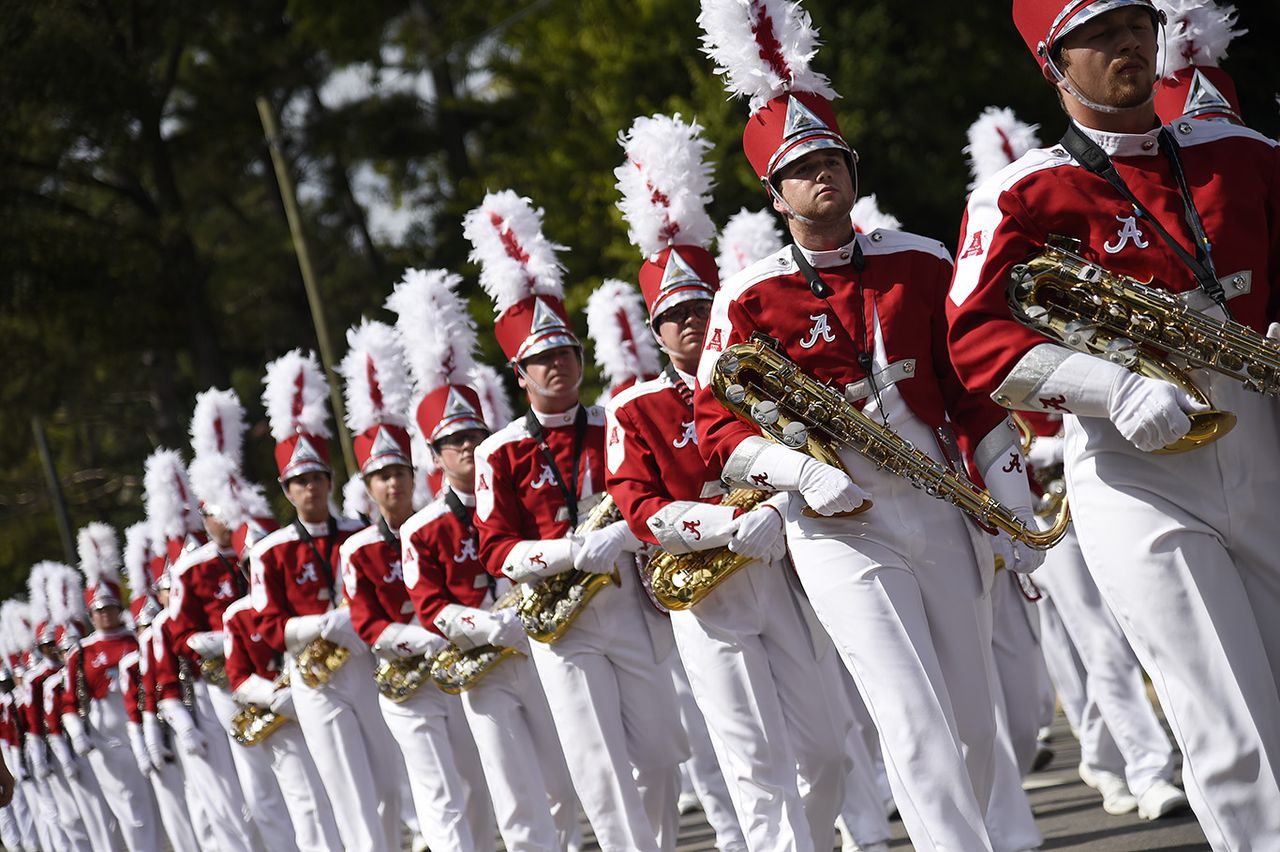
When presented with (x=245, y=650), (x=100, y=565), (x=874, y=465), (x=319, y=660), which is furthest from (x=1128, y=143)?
(x=100, y=565)

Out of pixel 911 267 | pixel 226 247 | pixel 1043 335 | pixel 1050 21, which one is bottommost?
pixel 1043 335

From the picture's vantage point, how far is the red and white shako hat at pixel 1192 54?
7.91 meters

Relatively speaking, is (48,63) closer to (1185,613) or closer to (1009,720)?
(1009,720)

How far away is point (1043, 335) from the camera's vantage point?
472 centimetres

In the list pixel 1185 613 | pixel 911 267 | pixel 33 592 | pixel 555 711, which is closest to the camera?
pixel 1185 613

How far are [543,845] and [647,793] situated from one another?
2.56 ft

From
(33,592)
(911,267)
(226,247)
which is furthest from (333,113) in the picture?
(911,267)

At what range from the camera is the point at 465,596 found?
9.45 meters

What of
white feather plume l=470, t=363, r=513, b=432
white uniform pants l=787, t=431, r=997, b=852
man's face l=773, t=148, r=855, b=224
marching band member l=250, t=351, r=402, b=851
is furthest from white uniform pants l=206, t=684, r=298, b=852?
man's face l=773, t=148, r=855, b=224

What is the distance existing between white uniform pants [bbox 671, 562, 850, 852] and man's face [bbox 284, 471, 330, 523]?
4919mm

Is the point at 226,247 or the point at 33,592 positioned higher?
the point at 226,247

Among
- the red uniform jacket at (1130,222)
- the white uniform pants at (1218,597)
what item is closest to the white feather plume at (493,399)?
the red uniform jacket at (1130,222)

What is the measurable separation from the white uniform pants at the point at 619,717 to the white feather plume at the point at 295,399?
4301 mm

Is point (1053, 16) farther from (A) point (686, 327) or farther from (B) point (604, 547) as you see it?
(B) point (604, 547)
